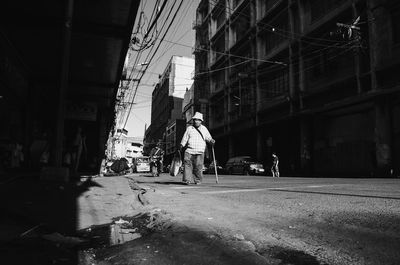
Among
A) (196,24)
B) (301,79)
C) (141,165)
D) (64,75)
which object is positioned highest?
(196,24)

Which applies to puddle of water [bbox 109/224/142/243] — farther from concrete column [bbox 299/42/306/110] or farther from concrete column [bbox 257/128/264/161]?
concrete column [bbox 257/128/264/161]

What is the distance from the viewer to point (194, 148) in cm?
834

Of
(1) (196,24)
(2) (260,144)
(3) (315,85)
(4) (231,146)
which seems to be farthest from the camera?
(1) (196,24)

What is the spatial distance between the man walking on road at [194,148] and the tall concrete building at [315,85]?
42.6 ft

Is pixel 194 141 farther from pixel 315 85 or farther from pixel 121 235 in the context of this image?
pixel 315 85

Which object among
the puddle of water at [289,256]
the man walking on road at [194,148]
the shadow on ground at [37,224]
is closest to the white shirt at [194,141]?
the man walking on road at [194,148]

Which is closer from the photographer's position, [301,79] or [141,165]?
[301,79]

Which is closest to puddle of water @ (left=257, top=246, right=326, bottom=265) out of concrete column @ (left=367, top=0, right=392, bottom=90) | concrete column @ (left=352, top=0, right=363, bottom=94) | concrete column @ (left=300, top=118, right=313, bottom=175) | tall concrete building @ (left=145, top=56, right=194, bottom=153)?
concrete column @ (left=367, top=0, right=392, bottom=90)

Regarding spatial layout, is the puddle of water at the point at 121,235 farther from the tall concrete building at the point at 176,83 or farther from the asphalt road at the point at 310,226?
the tall concrete building at the point at 176,83

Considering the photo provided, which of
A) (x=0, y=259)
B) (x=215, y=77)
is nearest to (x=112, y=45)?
(x=0, y=259)

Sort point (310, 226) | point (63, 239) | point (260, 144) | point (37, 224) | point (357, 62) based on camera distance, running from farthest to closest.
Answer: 1. point (260, 144)
2. point (357, 62)
3. point (37, 224)
4. point (310, 226)
5. point (63, 239)

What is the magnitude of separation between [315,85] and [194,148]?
17763 millimetres

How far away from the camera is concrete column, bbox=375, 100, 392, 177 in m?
17.5

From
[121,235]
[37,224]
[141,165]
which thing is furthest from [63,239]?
[141,165]
